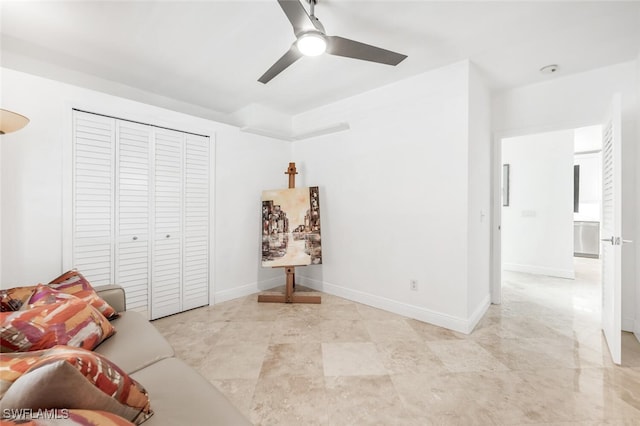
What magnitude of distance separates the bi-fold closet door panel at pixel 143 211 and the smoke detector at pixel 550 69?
3763 mm

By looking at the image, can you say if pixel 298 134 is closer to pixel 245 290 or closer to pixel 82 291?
pixel 245 290

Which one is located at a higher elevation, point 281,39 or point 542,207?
point 281,39

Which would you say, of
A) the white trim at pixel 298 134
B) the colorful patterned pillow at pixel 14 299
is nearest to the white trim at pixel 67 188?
the colorful patterned pillow at pixel 14 299

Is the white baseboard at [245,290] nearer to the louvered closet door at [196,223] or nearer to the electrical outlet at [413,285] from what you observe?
the louvered closet door at [196,223]

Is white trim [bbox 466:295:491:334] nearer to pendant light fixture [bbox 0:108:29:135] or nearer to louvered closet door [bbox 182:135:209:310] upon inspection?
louvered closet door [bbox 182:135:209:310]

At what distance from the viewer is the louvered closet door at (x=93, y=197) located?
96.3 inches

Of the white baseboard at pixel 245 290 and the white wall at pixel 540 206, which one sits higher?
the white wall at pixel 540 206

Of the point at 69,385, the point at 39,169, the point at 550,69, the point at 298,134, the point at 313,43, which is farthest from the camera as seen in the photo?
the point at 298,134

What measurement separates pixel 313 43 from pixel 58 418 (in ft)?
6.60

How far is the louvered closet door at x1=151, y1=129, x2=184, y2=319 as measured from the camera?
2.94 meters

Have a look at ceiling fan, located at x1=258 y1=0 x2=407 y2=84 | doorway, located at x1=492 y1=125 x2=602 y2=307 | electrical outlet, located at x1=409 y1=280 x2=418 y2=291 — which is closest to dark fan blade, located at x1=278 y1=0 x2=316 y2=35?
ceiling fan, located at x1=258 y1=0 x2=407 y2=84

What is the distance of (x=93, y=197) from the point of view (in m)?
2.54

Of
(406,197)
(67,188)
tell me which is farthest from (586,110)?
(67,188)

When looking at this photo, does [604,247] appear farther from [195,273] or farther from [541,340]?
[195,273]
